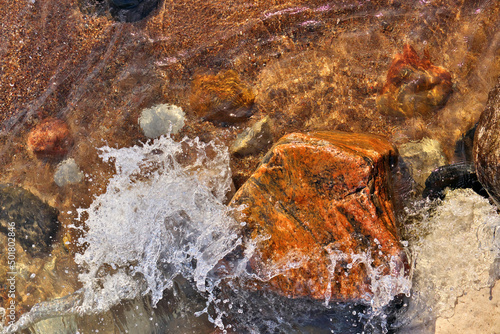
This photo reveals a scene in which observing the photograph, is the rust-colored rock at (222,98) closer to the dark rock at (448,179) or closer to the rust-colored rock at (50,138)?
the rust-colored rock at (50,138)

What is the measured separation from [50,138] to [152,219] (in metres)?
1.61

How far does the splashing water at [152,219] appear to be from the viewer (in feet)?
11.9

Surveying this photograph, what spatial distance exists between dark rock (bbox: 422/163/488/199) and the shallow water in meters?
0.09

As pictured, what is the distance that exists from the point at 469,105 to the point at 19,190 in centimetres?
529

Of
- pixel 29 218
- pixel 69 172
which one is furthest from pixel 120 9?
pixel 29 218

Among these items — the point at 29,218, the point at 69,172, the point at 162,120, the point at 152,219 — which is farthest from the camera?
the point at 29,218

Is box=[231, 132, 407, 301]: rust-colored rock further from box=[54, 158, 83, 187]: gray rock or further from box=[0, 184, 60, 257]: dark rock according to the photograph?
box=[0, 184, 60, 257]: dark rock

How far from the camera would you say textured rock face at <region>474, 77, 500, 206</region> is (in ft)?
9.53

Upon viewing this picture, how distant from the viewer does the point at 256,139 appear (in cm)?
376

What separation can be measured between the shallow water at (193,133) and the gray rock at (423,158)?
9 cm

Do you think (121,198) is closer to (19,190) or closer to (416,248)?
(19,190)

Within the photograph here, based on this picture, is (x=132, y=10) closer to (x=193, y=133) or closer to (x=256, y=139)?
(x=193, y=133)

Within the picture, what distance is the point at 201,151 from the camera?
12.7ft

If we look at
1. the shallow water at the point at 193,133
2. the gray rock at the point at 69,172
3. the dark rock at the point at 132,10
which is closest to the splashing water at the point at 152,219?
the shallow water at the point at 193,133
